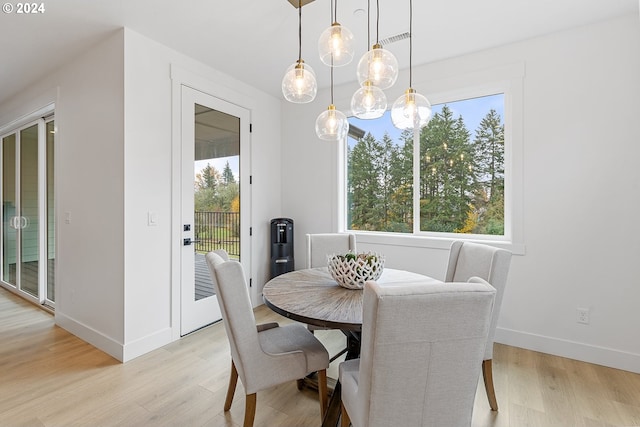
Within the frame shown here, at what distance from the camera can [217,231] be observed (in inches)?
132

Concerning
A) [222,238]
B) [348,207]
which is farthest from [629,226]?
[222,238]

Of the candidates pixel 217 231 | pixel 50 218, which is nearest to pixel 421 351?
pixel 217 231

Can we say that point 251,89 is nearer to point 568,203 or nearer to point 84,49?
point 84,49

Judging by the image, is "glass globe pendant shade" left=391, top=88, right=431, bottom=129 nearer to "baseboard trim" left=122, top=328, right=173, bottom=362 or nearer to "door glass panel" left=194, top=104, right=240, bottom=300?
"door glass panel" left=194, top=104, right=240, bottom=300

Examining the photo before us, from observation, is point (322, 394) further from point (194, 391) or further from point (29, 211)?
point (29, 211)

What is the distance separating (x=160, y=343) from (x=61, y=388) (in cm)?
71

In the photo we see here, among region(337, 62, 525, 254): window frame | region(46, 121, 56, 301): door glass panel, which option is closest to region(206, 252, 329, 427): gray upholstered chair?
region(337, 62, 525, 254): window frame

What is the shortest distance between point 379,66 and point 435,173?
6.24ft

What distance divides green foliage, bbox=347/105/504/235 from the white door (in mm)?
1345

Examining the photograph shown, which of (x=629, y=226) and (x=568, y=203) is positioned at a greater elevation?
(x=568, y=203)

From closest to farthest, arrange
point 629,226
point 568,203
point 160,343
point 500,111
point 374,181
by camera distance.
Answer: point 629,226, point 568,203, point 160,343, point 500,111, point 374,181

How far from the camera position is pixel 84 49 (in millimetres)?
2805

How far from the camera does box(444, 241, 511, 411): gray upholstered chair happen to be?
1856 mm

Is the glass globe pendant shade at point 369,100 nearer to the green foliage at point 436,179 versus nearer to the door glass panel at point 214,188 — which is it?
the green foliage at point 436,179
